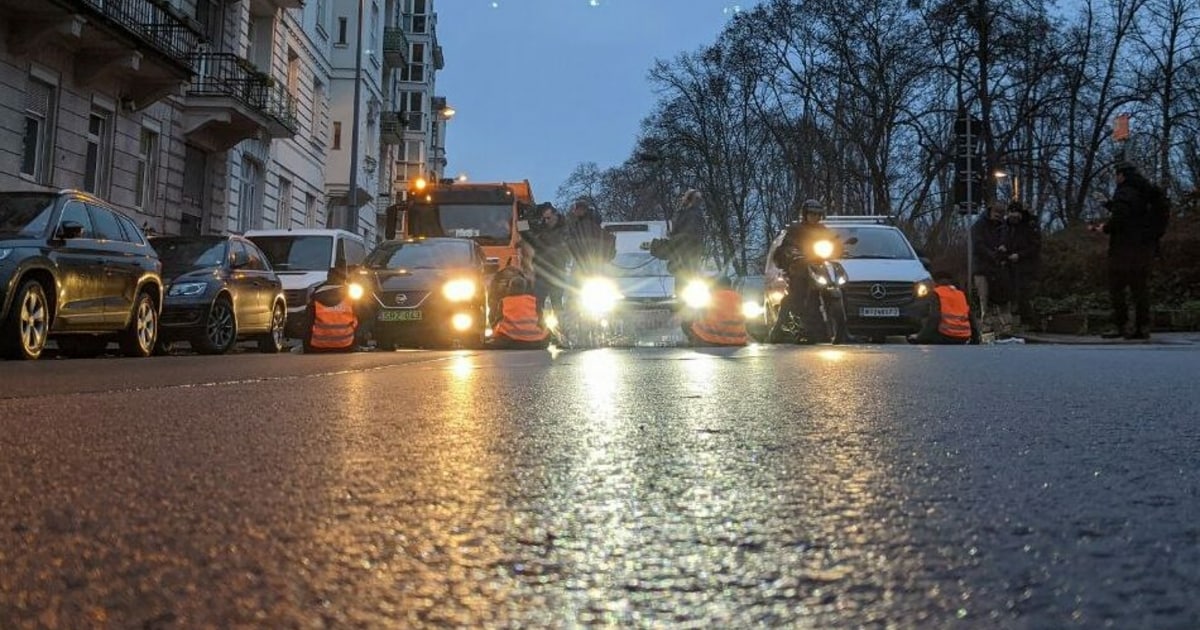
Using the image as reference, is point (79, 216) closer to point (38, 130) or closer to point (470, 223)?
point (38, 130)

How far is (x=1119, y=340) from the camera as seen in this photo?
1367cm

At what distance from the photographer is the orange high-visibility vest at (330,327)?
1202 cm

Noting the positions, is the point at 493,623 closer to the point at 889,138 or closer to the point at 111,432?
the point at 111,432

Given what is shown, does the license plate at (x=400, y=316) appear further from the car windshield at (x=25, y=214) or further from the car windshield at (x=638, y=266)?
the car windshield at (x=638, y=266)

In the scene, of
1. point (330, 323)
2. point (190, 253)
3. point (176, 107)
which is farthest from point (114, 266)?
point (176, 107)

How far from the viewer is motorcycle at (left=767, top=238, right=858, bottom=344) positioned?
12.8 metres

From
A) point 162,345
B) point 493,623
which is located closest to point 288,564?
point 493,623

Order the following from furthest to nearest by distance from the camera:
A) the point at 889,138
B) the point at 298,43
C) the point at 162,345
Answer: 1. the point at 889,138
2. the point at 298,43
3. the point at 162,345

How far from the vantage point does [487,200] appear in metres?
20.1

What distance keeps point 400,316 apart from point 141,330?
2850mm

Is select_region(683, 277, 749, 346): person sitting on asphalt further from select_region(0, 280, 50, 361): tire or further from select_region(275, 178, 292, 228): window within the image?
select_region(275, 178, 292, 228): window

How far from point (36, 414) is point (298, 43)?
2835 centimetres

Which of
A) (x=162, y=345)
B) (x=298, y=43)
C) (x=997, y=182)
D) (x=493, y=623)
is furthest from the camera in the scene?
(x=997, y=182)

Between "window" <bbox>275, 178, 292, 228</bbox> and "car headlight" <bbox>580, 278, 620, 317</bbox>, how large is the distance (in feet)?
56.1
